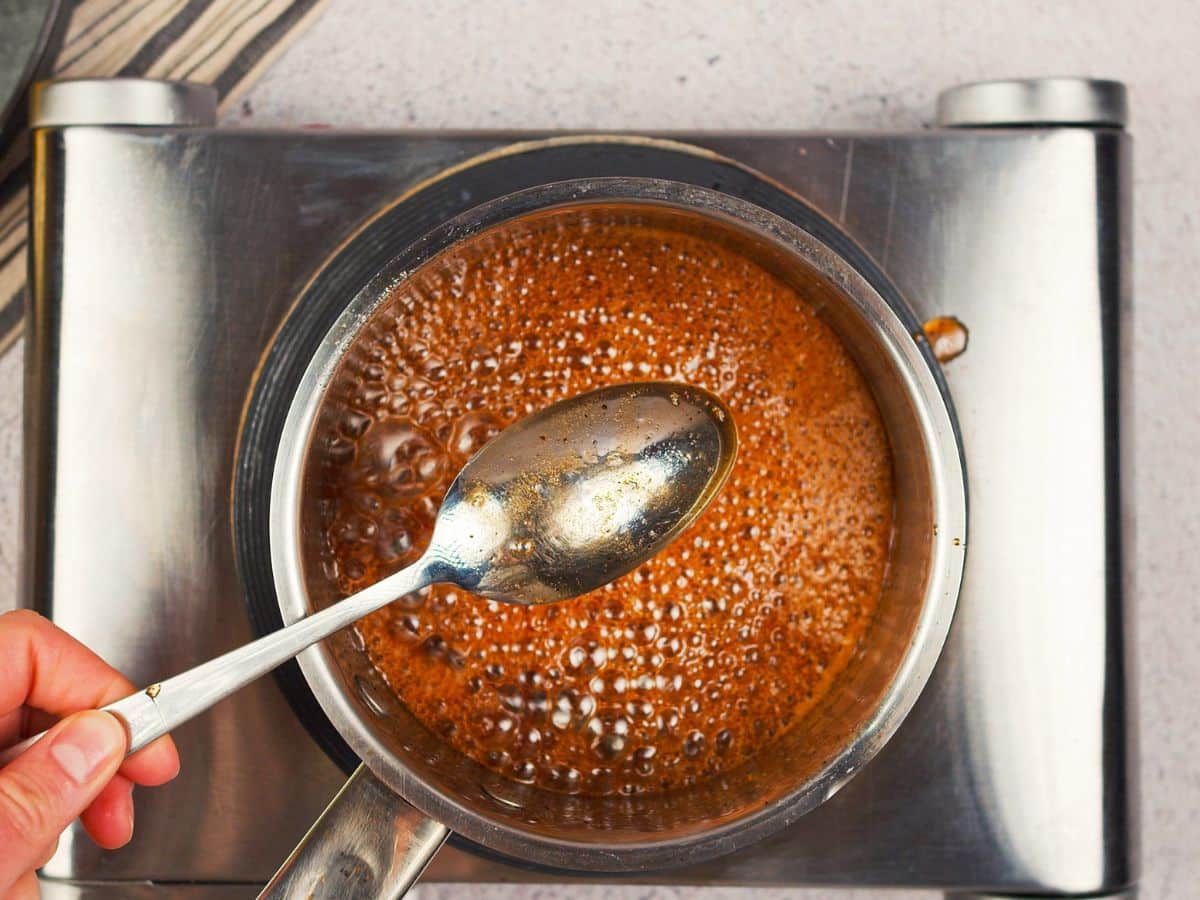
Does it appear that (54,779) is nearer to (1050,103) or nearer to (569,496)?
(569,496)

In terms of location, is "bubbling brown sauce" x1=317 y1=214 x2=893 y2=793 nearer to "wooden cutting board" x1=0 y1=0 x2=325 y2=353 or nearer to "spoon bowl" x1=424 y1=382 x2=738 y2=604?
"spoon bowl" x1=424 y1=382 x2=738 y2=604

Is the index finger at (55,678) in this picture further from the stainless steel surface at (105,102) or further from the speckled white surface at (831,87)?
the stainless steel surface at (105,102)

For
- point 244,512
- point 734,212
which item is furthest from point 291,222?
point 734,212

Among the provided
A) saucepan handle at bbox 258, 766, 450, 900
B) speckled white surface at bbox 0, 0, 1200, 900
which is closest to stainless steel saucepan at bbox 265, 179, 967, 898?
saucepan handle at bbox 258, 766, 450, 900

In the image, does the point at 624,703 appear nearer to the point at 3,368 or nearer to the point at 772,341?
the point at 772,341

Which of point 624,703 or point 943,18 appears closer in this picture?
point 624,703

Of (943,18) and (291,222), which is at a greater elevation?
(943,18)

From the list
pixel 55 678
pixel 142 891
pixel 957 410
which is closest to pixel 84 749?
pixel 55 678
